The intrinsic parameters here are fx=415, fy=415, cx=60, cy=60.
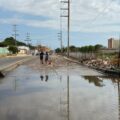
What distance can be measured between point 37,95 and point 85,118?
21.0ft

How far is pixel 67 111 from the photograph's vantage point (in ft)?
40.2

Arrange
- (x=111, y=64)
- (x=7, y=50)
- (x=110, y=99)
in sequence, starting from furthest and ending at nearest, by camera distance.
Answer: (x=7, y=50)
(x=111, y=64)
(x=110, y=99)

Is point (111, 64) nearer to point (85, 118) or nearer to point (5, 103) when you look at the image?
point (5, 103)

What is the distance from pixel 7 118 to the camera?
11.0 metres

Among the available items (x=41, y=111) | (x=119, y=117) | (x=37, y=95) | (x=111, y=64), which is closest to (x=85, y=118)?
(x=119, y=117)

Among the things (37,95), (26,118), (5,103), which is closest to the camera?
(26,118)

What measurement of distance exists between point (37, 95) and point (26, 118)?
6.32 meters

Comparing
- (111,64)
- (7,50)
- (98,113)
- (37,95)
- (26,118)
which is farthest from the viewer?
(7,50)

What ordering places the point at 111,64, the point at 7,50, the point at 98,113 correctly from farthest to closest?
the point at 7,50 < the point at 111,64 < the point at 98,113

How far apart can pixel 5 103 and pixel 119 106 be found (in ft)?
13.0

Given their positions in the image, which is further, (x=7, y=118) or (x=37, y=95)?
(x=37, y=95)

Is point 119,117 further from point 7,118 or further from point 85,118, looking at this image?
point 7,118

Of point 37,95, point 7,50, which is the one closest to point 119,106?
point 37,95

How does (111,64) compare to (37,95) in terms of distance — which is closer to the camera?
(37,95)
